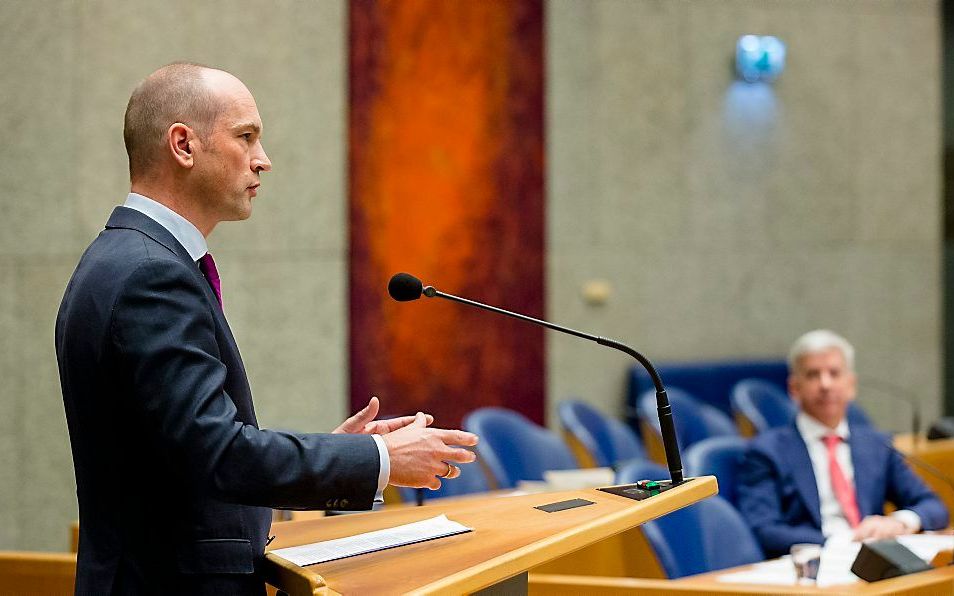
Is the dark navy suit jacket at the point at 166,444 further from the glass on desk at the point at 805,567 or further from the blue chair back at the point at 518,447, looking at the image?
the blue chair back at the point at 518,447

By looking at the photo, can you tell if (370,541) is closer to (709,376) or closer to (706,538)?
(706,538)

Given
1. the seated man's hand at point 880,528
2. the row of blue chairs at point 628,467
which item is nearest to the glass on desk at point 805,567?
the row of blue chairs at point 628,467

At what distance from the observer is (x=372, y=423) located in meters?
2.17

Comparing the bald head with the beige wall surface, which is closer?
the bald head

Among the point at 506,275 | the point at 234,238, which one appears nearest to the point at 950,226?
the point at 506,275

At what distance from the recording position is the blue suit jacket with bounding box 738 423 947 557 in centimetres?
401

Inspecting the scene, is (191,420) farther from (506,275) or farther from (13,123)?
(506,275)

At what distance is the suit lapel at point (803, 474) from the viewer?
13.4 feet

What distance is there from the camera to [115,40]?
18.2 ft

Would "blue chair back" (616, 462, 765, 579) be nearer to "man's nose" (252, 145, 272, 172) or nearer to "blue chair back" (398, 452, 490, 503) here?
"blue chair back" (398, 452, 490, 503)

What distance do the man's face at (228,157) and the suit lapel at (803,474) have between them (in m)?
2.64

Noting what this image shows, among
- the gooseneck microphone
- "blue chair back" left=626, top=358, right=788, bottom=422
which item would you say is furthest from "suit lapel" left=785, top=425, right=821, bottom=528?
"blue chair back" left=626, top=358, right=788, bottom=422

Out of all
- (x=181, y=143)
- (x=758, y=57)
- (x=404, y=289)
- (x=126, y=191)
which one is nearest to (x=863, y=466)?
(x=404, y=289)

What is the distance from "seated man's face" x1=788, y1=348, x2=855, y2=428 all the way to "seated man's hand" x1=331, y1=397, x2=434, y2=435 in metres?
2.48
